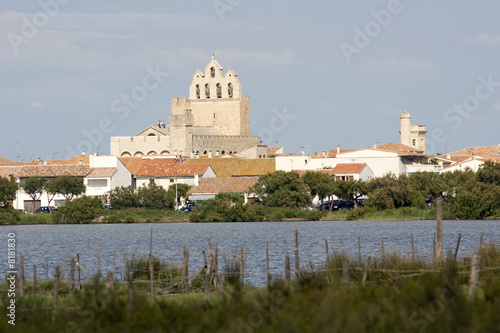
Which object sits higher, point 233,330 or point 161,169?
point 161,169

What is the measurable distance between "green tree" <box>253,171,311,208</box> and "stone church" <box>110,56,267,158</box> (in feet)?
151

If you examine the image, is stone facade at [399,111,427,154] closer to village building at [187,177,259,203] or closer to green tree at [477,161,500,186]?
village building at [187,177,259,203]

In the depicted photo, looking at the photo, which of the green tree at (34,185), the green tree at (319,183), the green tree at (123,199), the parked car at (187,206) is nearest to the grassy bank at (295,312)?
the green tree at (319,183)

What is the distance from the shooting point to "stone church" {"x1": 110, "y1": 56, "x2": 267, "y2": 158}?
121125 mm

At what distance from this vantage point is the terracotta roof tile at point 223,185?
238 ft

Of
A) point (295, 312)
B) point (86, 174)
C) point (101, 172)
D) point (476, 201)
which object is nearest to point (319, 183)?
point (476, 201)

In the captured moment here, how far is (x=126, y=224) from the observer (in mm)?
63812

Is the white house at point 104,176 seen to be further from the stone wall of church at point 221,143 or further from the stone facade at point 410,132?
the stone facade at point 410,132

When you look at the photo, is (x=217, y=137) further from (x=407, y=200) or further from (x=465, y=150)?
(x=407, y=200)

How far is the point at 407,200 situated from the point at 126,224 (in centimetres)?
1804

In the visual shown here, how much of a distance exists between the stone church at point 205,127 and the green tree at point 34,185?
42325 millimetres

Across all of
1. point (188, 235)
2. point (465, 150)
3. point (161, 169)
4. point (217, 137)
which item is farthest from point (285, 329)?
point (217, 137)

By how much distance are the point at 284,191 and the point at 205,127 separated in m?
69.1

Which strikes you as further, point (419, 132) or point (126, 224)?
point (419, 132)
